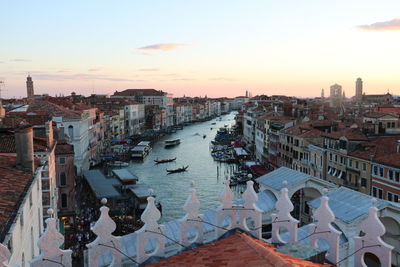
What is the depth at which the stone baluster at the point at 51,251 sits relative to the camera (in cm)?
434

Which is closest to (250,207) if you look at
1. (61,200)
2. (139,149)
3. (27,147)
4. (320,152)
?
(27,147)

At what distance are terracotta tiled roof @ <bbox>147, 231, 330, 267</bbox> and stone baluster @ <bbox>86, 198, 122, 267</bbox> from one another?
501 millimetres

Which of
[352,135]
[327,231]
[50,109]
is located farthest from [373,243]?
[50,109]

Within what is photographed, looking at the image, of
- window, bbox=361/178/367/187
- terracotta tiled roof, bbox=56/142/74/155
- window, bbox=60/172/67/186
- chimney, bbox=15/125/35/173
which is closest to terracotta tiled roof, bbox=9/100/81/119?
terracotta tiled roof, bbox=56/142/74/155

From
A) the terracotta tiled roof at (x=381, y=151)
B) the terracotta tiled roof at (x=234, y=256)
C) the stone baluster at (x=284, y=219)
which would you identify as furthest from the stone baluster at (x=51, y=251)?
the terracotta tiled roof at (x=381, y=151)

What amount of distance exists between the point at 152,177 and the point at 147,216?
33117mm

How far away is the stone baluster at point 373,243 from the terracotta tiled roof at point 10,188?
513 cm

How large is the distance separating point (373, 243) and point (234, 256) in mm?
2218

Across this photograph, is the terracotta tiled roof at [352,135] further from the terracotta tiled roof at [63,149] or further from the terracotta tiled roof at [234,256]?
the terracotta tiled roof at [234,256]

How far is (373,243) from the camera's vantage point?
5.62 meters

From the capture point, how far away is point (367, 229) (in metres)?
5.66

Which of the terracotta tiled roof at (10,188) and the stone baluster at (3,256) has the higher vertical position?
the stone baluster at (3,256)

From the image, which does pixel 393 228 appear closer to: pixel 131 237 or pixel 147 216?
pixel 131 237

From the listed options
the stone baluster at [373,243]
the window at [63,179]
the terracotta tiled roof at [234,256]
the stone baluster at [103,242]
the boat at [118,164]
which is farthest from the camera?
the boat at [118,164]
